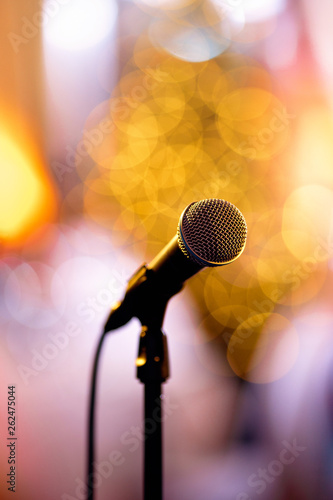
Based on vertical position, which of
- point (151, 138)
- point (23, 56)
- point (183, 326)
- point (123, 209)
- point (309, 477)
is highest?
point (23, 56)

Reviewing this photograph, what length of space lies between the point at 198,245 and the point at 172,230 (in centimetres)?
102

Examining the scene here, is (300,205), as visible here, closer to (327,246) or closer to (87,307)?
(327,246)

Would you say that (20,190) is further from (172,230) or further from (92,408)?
(92,408)

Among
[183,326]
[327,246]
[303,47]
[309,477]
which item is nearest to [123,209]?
[183,326]

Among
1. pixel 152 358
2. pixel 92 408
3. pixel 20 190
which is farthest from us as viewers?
pixel 20 190

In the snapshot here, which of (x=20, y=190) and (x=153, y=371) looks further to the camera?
(x=20, y=190)

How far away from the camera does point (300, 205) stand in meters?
1.44

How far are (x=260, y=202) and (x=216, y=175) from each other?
0.22 meters

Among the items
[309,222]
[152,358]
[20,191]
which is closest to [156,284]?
[152,358]

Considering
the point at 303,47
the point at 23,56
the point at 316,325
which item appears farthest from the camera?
the point at 303,47

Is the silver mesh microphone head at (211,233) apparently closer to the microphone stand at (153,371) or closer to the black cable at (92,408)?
the microphone stand at (153,371)

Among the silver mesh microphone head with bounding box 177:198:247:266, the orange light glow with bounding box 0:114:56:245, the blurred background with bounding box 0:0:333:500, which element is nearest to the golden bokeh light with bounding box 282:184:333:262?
the blurred background with bounding box 0:0:333:500

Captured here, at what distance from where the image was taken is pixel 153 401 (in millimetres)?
520

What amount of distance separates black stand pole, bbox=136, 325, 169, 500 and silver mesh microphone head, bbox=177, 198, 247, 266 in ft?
0.60
